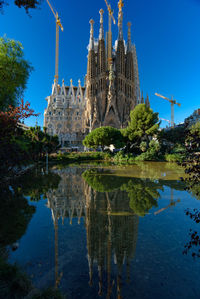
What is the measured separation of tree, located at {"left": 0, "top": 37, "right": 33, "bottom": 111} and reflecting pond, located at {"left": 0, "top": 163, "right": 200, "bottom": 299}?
865cm

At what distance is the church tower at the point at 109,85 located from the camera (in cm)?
4591

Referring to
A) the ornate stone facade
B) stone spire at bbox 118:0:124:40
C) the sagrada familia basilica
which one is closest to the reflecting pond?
the sagrada familia basilica

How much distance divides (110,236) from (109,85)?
46581mm

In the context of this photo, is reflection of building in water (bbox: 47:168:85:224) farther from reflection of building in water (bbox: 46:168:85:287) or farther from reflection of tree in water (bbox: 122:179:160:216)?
reflection of tree in water (bbox: 122:179:160:216)

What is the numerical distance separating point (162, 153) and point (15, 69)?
71.7 ft

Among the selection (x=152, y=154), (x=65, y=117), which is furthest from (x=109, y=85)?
(x=152, y=154)

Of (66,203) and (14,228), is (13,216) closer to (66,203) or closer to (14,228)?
(14,228)

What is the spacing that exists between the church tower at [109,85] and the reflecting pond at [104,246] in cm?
4189

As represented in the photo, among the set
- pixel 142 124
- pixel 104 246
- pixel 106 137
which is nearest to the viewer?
pixel 104 246

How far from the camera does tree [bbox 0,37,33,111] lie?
36.9ft

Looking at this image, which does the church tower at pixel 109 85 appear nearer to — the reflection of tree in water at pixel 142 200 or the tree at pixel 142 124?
the tree at pixel 142 124

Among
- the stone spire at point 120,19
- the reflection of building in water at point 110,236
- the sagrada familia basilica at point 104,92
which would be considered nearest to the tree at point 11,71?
the reflection of building in water at point 110,236

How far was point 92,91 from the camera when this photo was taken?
4831 centimetres

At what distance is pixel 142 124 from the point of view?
1061 inches
